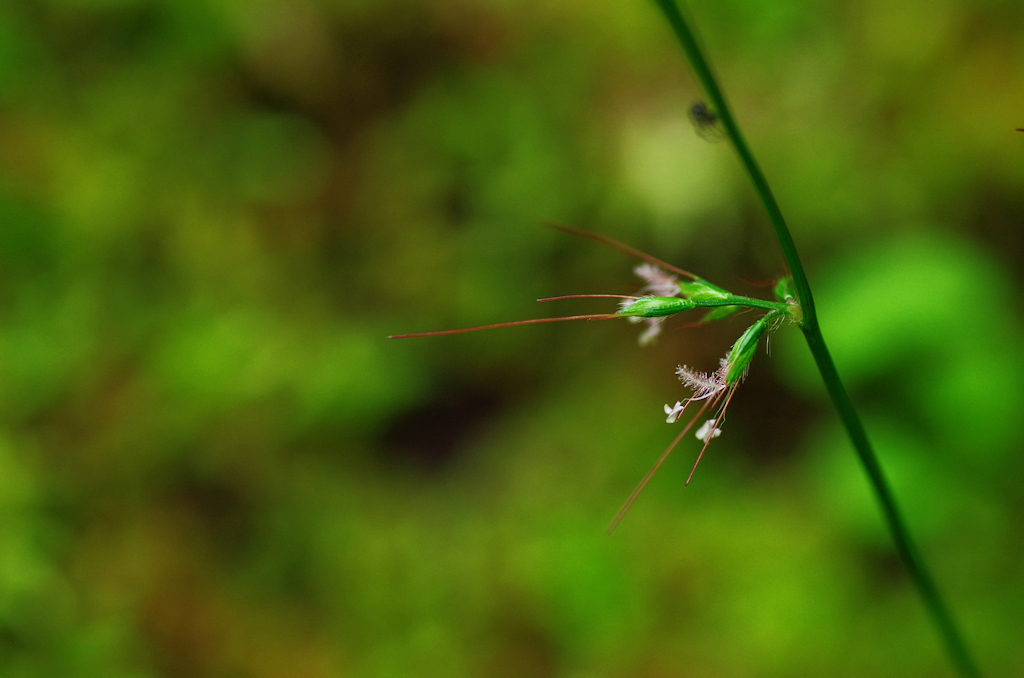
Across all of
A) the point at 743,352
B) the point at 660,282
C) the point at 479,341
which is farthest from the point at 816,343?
the point at 479,341

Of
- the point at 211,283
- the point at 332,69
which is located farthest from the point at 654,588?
the point at 332,69

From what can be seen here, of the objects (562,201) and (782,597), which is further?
(562,201)

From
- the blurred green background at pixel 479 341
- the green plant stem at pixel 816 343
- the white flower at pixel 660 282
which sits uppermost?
the blurred green background at pixel 479 341

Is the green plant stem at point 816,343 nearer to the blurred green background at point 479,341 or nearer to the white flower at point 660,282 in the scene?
the white flower at point 660,282

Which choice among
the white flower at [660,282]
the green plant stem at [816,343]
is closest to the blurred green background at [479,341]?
the green plant stem at [816,343]

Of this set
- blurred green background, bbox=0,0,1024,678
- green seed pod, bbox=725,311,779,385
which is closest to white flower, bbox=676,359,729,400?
green seed pod, bbox=725,311,779,385

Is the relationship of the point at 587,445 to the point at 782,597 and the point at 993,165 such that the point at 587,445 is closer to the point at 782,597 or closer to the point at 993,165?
the point at 782,597
